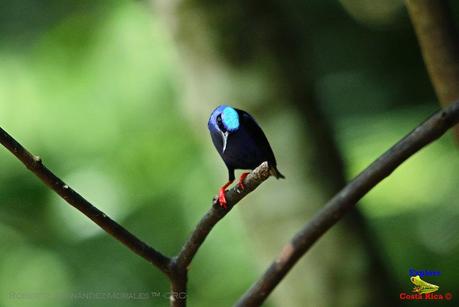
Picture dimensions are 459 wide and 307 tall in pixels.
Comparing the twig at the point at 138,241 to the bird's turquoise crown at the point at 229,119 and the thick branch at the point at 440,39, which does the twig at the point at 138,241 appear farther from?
the thick branch at the point at 440,39

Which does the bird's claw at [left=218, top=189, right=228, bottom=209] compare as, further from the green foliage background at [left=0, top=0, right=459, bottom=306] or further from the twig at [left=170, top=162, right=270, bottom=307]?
the green foliage background at [left=0, top=0, right=459, bottom=306]

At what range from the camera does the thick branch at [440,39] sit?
1351 millimetres

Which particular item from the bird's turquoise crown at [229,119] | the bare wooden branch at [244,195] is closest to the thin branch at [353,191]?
the bare wooden branch at [244,195]

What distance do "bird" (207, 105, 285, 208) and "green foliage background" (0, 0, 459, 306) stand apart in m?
1.10

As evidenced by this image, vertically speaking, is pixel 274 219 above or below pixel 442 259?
above

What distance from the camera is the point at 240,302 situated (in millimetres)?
1194

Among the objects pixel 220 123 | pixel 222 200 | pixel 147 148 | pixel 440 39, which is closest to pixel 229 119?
pixel 220 123

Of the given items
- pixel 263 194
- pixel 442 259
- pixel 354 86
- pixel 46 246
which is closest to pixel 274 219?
pixel 263 194

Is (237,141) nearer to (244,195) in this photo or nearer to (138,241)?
(244,195)

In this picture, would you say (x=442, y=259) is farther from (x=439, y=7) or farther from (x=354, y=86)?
(x=439, y=7)

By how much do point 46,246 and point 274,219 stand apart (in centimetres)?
A: 87

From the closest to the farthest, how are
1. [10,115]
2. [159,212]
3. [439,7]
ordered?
[439,7], [159,212], [10,115]

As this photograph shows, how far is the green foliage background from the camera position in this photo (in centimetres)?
226

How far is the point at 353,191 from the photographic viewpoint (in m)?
1.08
